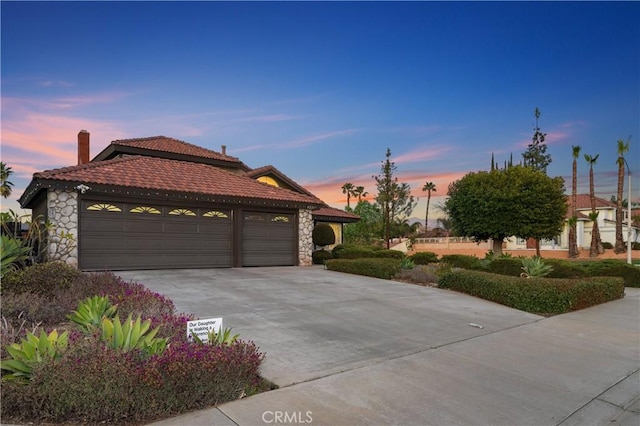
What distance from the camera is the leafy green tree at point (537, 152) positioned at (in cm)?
5197

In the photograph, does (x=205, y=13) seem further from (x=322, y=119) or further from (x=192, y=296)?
(x=192, y=296)

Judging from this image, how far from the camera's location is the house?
13.1 metres

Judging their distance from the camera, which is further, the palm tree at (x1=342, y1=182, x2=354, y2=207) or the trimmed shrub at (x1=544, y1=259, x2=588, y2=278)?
the palm tree at (x1=342, y1=182, x2=354, y2=207)

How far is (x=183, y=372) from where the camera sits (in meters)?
3.68

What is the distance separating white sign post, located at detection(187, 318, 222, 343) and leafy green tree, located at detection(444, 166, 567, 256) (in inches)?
931

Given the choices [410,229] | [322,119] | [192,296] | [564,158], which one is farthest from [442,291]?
[410,229]

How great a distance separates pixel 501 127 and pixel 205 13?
1564 centimetres

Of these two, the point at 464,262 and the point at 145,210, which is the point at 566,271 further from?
the point at 145,210

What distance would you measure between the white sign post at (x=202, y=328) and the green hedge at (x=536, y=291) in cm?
880

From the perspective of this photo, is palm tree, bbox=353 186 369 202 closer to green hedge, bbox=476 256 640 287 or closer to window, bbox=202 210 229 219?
green hedge, bbox=476 256 640 287

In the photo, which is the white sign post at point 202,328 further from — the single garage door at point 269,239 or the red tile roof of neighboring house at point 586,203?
the red tile roof of neighboring house at point 586,203

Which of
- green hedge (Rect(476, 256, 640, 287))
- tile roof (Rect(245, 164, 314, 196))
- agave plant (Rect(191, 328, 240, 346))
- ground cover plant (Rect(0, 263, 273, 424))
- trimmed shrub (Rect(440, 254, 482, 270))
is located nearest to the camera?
ground cover plant (Rect(0, 263, 273, 424))

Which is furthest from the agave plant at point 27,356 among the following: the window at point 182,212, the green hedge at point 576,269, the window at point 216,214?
the green hedge at point 576,269

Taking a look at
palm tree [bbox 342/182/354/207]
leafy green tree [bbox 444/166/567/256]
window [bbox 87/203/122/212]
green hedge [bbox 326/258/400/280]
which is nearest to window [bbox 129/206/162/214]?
window [bbox 87/203/122/212]
